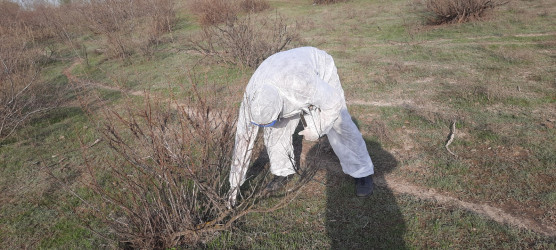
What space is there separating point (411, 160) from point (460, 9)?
7.39 m

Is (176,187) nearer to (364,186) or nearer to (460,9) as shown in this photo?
(364,186)

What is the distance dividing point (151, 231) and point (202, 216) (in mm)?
389

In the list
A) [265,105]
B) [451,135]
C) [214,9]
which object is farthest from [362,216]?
[214,9]

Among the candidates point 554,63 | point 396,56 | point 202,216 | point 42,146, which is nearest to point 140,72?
point 42,146

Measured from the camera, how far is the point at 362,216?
2.82 m

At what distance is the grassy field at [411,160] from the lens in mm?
2633

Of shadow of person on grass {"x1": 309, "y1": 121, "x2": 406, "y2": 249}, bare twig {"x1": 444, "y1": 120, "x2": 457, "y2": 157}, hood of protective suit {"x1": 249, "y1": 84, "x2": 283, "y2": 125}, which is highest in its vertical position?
hood of protective suit {"x1": 249, "y1": 84, "x2": 283, "y2": 125}

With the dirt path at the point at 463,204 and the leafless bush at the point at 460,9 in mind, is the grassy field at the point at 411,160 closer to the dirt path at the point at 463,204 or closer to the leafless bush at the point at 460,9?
the dirt path at the point at 463,204

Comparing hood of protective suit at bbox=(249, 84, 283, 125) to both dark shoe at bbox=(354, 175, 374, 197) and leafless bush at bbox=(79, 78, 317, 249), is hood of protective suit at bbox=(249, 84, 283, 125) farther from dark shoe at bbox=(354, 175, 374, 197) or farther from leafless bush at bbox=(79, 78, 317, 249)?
dark shoe at bbox=(354, 175, 374, 197)

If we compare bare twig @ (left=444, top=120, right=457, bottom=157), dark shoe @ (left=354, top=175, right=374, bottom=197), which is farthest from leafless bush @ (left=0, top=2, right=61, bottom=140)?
bare twig @ (left=444, top=120, right=457, bottom=157)

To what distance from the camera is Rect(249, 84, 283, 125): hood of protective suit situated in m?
2.38

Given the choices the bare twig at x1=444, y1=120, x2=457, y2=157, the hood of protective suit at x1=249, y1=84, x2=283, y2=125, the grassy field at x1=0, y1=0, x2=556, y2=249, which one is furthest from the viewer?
the bare twig at x1=444, y1=120, x2=457, y2=157

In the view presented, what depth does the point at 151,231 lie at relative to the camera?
240 cm

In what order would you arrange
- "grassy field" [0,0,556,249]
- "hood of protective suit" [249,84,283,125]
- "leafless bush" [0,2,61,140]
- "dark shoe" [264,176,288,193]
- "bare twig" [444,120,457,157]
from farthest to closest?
"leafless bush" [0,2,61,140] < "bare twig" [444,120,457,157] < "dark shoe" [264,176,288,193] < "grassy field" [0,0,556,249] < "hood of protective suit" [249,84,283,125]
